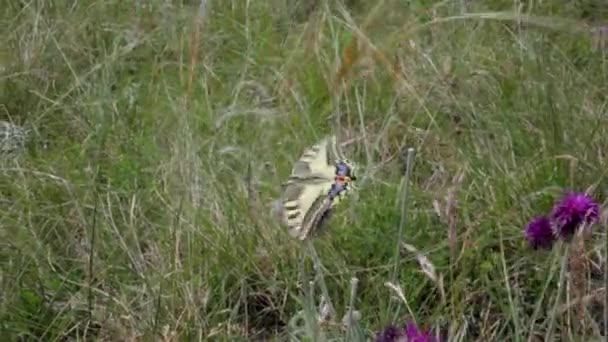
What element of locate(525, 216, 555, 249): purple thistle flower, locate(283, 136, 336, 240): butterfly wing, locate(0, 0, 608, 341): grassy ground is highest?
locate(283, 136, 336, 240): butterfly wing

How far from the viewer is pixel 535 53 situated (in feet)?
8.48

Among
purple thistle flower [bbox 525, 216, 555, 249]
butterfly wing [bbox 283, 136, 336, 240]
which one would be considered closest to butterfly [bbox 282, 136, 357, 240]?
butterfly wing [bbox 283, 136, 336, 240]

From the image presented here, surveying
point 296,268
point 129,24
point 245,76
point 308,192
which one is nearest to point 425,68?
point 245,76

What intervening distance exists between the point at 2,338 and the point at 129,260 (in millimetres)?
273

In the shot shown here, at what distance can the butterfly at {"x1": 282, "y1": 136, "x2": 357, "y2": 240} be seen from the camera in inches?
45.6

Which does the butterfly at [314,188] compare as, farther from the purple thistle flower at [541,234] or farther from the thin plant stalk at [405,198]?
the purple thistle flower at [541,234]

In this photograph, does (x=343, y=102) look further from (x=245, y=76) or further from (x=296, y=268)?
(x=296, y=268)

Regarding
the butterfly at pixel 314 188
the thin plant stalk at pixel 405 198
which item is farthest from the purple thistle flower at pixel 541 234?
the butterfly at pixel 314 188

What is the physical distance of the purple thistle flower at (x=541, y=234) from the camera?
1.39 m

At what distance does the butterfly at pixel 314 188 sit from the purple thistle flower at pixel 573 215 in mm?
291

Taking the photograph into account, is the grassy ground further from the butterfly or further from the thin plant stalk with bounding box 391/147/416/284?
the butterfly

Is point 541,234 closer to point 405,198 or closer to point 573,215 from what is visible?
point 573,215

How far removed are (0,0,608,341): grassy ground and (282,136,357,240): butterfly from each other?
0.64 ft

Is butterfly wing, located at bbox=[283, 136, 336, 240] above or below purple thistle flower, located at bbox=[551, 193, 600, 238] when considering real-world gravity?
above
